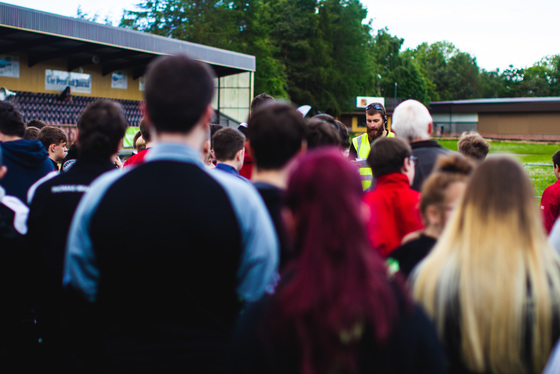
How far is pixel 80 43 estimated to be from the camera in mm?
22109

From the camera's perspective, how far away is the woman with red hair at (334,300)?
1531 mm

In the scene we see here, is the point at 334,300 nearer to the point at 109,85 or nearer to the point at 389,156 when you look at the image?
the point at 389,156

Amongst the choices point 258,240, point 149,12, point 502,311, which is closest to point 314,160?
point 258,240

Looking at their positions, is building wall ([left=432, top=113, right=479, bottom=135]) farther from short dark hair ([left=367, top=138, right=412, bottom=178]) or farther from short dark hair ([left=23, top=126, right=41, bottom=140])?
short dark hair ([left=367, top=138, right=412, bottom=178])

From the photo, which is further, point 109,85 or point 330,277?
point 109,85

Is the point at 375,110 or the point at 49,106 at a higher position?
the point at 49,106

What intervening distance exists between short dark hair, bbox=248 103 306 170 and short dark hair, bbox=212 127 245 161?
5.96 ft

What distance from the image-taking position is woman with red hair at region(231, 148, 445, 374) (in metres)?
1.53

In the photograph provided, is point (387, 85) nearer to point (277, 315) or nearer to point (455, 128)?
point (455, 128)

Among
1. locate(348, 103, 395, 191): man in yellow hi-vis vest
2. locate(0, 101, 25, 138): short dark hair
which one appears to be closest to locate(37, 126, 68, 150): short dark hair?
locate(0, 101, 25, 138): short dark hair

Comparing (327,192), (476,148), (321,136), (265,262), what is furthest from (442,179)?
(476,148)

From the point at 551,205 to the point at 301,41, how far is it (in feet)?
191

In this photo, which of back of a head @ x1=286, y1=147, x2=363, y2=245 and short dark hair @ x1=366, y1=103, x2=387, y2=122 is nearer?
back of a head @ x1=286, y1=147, x2=363, y2=245

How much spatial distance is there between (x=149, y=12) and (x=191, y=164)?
5569 centimetres
